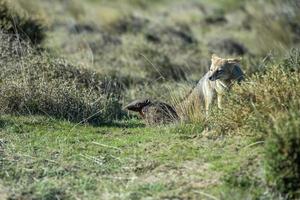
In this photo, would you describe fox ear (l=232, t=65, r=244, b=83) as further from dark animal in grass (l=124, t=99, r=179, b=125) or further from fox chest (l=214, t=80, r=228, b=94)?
dark animal in grass (l=124, t=99, r=179, b=125)

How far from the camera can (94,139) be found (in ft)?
29.4

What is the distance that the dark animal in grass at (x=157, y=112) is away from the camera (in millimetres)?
9898

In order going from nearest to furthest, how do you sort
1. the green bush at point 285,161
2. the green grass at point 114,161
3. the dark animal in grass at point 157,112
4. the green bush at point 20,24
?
1. the green bush at point 285,161
2. the green grass at point 114,161
3. the dark animal in grass at point 157,112
4. the green bush at point 20,24

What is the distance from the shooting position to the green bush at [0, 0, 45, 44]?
531 inches

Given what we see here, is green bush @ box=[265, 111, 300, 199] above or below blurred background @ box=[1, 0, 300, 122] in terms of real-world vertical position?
above

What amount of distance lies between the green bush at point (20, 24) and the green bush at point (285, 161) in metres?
7.33

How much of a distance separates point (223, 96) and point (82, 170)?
2.58m

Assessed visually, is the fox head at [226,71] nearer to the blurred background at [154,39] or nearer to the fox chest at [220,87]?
the fox chest at [220,87]

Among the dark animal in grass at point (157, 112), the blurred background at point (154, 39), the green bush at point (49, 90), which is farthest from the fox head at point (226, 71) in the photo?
the green bush at point (49, 90)

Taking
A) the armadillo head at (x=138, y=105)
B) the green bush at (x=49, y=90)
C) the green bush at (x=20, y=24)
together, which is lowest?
the armadillo head at (x=138, y=105)

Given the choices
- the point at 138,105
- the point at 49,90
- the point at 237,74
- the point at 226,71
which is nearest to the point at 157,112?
the point at 138,105

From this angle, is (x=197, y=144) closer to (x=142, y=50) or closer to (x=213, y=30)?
(x=142, y=50)

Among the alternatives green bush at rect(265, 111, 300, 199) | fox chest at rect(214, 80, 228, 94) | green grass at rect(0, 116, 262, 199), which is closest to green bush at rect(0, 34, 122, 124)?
green grass at rect(0, 116, 262, 199)

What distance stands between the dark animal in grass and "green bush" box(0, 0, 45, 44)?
3785 millimetres
